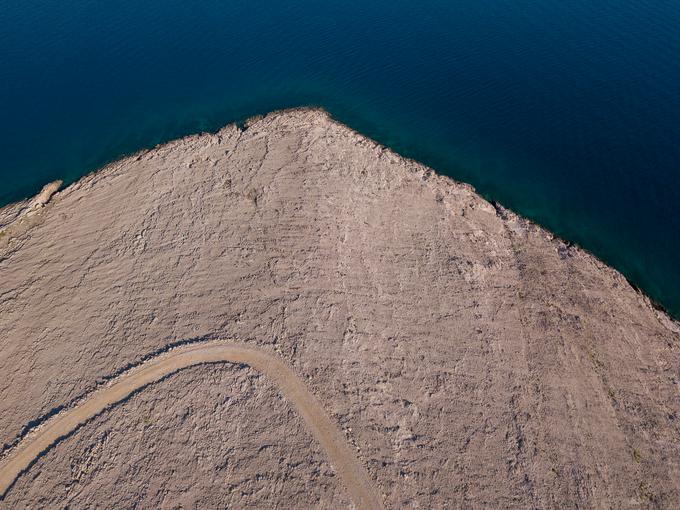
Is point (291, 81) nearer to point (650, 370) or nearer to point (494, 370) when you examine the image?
point (494, 370)

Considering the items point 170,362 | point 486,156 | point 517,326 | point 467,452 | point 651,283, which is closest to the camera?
point 467,452

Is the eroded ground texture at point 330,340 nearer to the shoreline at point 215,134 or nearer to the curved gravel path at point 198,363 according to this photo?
the shoreline at point 215,134

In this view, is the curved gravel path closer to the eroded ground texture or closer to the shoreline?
the eroded ground texture

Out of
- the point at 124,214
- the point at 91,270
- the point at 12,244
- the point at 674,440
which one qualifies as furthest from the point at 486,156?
the point at 12,244

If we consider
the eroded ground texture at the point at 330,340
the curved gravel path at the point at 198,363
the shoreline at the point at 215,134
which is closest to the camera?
the curved gravel path at the point at 198,363

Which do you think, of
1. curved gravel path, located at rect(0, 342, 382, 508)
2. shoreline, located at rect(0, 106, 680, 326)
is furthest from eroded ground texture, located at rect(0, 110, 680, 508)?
curved gravel path, located at rect(0, 342, 382, 508)

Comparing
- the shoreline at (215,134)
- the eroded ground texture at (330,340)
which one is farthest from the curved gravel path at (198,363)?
A: the shoreline at (215,134)
